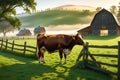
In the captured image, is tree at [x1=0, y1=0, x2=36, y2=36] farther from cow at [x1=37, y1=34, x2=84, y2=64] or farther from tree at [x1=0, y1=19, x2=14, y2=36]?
tree at [x1=0, y1=19, x2=14, y2=36]

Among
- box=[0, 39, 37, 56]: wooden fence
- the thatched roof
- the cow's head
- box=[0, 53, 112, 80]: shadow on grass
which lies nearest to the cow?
the cow's head

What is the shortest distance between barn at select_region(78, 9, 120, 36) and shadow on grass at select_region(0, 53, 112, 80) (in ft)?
182

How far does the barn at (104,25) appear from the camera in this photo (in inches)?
2847

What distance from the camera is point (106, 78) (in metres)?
14.8

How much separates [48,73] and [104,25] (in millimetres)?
59402

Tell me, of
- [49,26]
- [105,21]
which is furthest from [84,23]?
[105,21]

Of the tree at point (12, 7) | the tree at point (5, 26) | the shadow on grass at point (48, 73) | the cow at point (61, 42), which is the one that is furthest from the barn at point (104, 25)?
the shadow on grass at point (48, 73)

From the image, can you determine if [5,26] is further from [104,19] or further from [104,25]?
[104,25]

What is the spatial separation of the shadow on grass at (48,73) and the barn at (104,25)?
55545 mm

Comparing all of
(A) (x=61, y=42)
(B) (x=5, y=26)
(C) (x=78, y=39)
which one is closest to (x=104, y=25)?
(B) (x=5, y=26)

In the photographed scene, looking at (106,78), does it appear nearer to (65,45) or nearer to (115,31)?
(65,45)

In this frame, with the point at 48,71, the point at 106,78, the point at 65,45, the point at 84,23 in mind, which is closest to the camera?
the point at 106,78

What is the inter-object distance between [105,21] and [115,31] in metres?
4.24

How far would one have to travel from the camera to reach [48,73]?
646 inches
